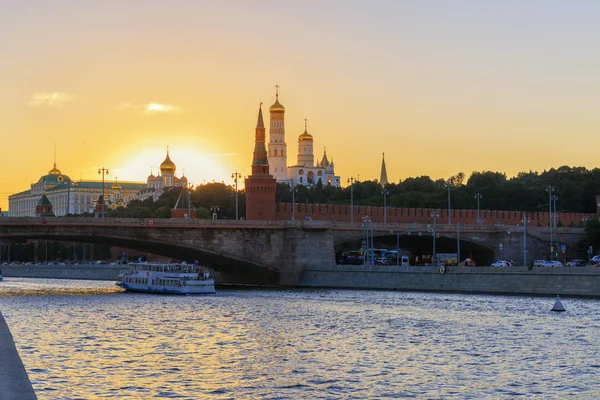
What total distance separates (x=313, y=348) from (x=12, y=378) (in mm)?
21569

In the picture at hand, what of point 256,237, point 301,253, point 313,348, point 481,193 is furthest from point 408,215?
point 313,348

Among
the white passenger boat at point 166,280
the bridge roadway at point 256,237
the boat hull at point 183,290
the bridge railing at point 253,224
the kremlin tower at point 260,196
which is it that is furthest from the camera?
the kremlin tower at point 260,196

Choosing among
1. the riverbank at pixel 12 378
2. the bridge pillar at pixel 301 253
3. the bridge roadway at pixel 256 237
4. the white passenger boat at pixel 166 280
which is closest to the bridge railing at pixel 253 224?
the bridge roadway at pixel 256 237

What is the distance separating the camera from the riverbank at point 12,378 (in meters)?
21.2

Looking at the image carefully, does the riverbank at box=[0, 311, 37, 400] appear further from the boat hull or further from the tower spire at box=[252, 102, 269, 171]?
the tower spire at box=[252, 102, 269, 171]

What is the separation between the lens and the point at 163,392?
32.5 metres

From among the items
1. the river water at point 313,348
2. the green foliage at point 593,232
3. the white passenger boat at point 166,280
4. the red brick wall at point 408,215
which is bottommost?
the river water at point 313,348

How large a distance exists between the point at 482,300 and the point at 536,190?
82.3m

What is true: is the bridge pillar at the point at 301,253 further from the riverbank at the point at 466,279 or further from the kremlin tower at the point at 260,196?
the kremlin tower at the point at 260,196

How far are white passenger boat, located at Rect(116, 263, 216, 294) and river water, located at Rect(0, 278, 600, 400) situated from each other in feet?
36.3

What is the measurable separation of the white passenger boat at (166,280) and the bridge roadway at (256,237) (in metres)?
1.75

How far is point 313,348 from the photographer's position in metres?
43.4

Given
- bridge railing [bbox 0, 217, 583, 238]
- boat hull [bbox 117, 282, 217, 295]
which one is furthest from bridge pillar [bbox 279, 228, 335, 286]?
boat hull [bbox 117, 282, 217, 295]

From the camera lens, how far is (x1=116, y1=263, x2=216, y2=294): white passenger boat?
261 feet
